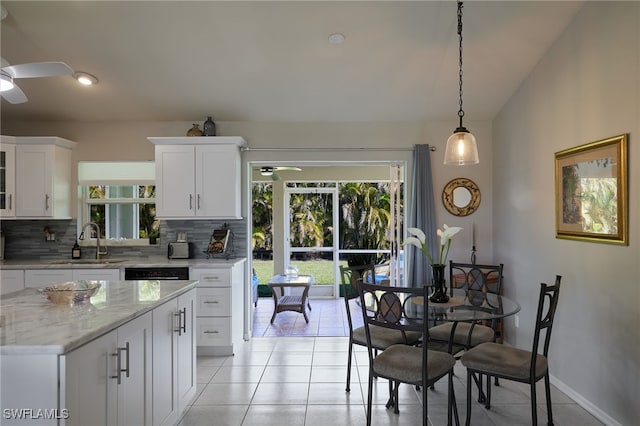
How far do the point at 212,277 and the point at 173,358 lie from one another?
1.49 m

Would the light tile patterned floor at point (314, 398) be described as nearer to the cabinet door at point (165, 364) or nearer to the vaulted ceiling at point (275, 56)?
the cabinet door at point (165, 364)

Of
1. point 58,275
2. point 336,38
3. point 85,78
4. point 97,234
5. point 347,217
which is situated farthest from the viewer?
point 347,217

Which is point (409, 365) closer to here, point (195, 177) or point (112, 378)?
point (112, 378)

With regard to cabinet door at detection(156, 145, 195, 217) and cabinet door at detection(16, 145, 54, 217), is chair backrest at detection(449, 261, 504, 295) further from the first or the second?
cabinet door at detection(16, 145, 54, 217)

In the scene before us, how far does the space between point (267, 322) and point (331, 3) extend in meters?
3.91

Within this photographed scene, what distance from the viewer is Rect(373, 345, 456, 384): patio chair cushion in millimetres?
2285

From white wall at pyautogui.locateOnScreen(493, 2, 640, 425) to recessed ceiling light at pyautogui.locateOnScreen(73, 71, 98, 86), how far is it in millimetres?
4103

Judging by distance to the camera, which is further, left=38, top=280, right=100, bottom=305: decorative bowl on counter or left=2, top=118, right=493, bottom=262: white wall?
left=2, top=118, right=493, bottom=262: white wall

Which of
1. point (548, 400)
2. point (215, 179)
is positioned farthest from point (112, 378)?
point (215, 179)

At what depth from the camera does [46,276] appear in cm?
382

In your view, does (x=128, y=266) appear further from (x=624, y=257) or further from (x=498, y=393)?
(x=624, y=257)

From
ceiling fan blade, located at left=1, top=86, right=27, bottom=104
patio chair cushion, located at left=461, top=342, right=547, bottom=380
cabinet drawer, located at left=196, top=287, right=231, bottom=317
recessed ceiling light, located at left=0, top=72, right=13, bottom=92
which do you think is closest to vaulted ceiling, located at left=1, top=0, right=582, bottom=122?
ceiling fan blade, located at left=1, top=86, right=27, bottom=104

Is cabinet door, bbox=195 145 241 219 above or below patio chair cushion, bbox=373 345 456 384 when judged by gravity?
above

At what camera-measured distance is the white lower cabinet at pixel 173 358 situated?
7.16 feet
